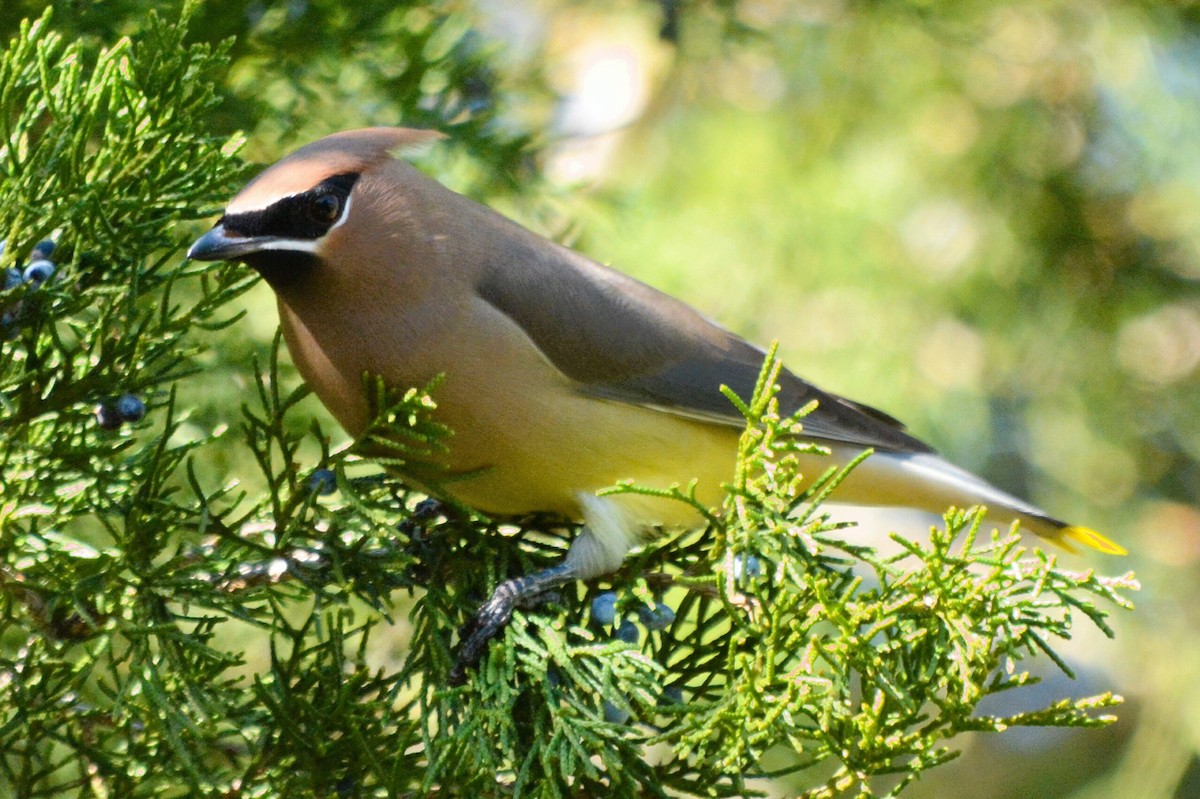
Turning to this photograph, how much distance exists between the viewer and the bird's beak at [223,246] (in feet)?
7.22

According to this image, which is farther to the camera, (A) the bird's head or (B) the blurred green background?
(B) the blurred green background

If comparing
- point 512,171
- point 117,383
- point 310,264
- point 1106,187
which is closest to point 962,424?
point 1106,187

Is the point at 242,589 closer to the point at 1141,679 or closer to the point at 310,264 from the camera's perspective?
the point at 310,264

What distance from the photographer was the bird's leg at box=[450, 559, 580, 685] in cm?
219

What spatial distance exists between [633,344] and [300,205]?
2.83 feet

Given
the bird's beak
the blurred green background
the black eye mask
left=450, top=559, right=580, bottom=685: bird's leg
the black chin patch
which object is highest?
the blurred green background

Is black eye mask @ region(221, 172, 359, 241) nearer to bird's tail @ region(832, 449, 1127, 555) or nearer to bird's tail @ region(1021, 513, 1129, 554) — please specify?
bird's tail @ region(832, 449, 1127, 555)

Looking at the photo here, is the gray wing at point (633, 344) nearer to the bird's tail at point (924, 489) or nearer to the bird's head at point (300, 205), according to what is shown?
the bird's tail at point (924, 489)

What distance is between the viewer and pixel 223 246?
2229mm

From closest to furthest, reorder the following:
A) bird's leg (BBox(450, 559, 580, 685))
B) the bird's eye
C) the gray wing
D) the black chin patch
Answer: bird's leg (BBox(450, 559, 580, 685)), the black chin patch, the bird's eye, the gray wing

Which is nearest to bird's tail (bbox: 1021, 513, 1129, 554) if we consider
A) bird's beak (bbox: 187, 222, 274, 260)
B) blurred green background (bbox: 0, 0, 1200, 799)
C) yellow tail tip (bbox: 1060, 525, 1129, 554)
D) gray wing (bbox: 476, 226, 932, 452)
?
yellow tail tip (bbox: 1060, 525, 1129, 554)

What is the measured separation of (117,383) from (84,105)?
43 cm

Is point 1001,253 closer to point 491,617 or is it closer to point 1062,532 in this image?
point 1062,532

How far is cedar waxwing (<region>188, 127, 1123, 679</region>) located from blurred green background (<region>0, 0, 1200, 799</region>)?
3.21 ft
